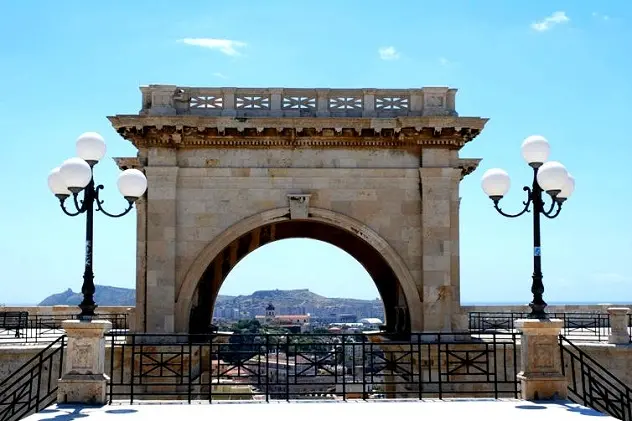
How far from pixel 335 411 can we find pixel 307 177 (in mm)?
8562

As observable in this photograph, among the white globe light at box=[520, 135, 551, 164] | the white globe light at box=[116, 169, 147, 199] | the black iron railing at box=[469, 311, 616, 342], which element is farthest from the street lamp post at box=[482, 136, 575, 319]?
the black iron railing at box=[469, 311, 616, 342]

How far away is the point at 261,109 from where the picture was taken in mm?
20312

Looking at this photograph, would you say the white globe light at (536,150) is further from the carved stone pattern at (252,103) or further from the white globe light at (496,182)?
the carved stone pattern at (252,103)

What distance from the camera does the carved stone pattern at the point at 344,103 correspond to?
805 inches

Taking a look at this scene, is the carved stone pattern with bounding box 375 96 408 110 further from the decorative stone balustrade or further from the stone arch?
the stone arch

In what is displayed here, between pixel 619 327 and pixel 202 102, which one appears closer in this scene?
pixel 202 102

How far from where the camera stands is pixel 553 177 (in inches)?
523

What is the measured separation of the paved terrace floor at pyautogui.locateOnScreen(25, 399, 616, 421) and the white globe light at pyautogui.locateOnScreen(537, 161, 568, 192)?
3319mm

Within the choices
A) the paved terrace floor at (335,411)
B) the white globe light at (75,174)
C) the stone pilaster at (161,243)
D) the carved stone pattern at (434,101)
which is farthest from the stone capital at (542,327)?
the stone pilaster at (161,243)

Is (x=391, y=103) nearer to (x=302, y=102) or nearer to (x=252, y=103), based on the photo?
(x=302, y=102)

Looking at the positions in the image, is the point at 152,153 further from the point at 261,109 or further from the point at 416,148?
the point at 416,148

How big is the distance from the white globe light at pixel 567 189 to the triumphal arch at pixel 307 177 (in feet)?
21.8

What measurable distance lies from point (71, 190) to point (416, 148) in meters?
9.80

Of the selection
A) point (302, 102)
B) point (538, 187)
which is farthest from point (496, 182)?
point (302, 102)
